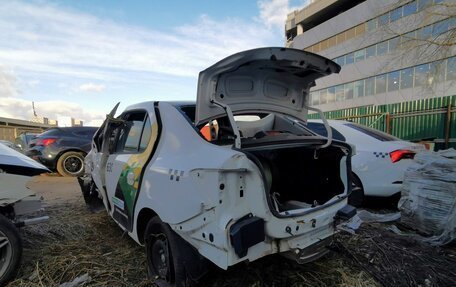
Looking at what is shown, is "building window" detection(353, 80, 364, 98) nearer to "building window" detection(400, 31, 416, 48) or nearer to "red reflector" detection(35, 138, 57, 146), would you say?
"building window" detection(400, 31, 416, 48)

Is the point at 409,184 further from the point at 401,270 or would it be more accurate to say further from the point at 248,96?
the point at 248,96

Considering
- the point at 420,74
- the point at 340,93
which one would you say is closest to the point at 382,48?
the point at 420,74

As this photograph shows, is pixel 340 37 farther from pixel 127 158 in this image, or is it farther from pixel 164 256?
pixel 164 256

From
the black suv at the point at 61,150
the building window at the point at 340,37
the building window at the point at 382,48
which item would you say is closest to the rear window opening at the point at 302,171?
the black suv at the point at 61,150

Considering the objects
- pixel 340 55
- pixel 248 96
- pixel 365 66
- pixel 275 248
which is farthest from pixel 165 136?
pixel 340 55

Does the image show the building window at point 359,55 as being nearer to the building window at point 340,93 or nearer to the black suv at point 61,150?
the building window at point 340,93

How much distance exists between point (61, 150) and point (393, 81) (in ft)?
85.7

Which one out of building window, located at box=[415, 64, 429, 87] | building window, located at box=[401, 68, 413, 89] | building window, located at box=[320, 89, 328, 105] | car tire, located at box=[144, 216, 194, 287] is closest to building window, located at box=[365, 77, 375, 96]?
building window, located at box=[401, 68, 413, 89]

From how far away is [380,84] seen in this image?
94.1 ft

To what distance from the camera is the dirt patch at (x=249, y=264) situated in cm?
299

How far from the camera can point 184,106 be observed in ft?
10.8

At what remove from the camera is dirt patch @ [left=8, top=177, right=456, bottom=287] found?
118 inches

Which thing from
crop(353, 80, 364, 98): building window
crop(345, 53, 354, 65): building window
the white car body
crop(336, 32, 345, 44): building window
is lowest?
the white car body

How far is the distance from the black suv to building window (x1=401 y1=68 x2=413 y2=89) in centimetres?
2465
